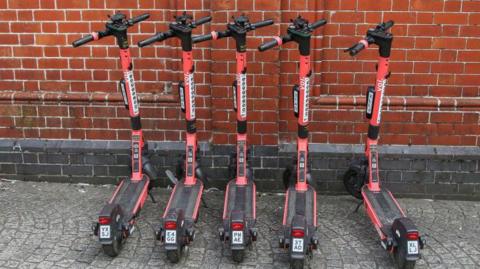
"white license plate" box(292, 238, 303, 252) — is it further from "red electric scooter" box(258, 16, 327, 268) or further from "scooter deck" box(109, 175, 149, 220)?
"scooter deck" box(109, 175, 149, 220)

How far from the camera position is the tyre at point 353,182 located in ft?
17.8

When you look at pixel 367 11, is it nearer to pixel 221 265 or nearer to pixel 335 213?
pixel 335 213

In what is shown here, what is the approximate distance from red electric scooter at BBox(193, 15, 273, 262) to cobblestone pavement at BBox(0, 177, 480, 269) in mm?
230

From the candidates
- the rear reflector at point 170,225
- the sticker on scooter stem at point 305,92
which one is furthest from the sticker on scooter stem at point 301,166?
the rear reflector at point 170,225

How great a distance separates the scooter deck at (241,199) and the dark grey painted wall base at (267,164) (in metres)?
0.55

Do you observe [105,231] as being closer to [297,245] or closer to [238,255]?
[238,255]

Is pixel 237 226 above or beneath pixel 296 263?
above

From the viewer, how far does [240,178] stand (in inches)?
212

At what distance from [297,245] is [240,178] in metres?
1.21

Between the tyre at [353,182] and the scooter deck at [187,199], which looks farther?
the tyre at [353,182]

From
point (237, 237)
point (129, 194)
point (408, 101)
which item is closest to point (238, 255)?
point (237, 237)

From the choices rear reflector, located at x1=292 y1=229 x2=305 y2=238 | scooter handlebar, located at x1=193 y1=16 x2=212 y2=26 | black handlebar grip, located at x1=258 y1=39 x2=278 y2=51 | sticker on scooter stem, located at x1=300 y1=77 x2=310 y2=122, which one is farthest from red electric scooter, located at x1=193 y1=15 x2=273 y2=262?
sticker on scooter stem, located at x1=300 y1=77 x2=310 y2=122

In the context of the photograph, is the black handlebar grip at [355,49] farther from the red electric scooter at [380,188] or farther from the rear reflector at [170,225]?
the rear reflector at [170,225]

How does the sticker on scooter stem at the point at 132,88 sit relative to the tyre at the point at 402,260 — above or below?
above
